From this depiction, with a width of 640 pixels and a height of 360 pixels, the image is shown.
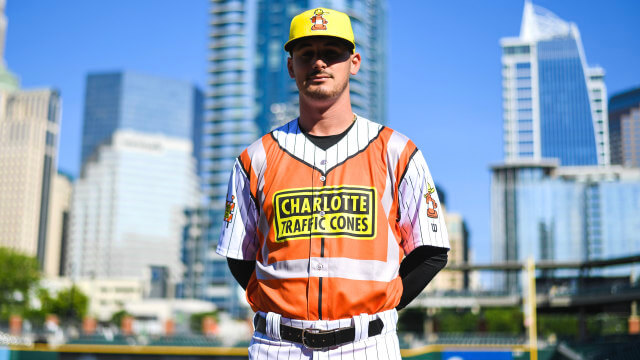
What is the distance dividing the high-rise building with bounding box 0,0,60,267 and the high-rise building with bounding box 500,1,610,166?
106 meters

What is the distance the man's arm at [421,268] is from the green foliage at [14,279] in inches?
3203

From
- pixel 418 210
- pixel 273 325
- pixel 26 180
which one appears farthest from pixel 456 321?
A: pixel 26 180

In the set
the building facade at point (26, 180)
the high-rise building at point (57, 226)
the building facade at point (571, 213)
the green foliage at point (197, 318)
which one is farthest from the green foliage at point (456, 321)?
the high-rise building at point (57, 226)

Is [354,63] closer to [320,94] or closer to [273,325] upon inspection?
[320,94]

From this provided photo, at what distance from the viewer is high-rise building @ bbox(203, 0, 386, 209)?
125125mm

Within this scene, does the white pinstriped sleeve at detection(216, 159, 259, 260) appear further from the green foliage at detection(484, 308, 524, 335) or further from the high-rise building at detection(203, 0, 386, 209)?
the high-rise building at detection(203, 0, 386, 209)

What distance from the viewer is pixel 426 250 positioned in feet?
9.00

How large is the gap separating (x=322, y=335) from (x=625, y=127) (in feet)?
600

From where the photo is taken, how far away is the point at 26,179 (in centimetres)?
15225

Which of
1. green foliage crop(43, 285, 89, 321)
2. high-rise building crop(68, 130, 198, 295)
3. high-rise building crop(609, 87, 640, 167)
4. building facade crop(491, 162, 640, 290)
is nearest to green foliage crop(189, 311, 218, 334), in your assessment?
green foliage crop(43, 285, 89, 321)

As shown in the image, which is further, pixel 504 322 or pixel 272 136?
pixel 504 322

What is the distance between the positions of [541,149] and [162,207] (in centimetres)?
9035

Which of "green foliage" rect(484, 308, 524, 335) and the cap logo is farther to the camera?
"green foliage" rect(484, 308, 524, 335)

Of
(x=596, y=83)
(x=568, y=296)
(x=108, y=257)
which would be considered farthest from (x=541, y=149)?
(x=568, y=296)
